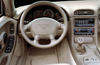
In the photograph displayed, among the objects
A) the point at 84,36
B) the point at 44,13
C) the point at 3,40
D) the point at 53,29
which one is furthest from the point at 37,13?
the point at 84,36

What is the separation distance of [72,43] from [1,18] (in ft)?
2.82

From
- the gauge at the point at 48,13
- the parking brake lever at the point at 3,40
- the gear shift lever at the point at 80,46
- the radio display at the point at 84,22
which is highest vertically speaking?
the gauge at the point at 48,13

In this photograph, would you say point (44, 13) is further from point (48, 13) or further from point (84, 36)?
point (84, 36)

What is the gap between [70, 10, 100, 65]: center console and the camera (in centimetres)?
173

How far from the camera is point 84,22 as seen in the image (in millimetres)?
1757

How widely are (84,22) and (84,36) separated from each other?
165mm

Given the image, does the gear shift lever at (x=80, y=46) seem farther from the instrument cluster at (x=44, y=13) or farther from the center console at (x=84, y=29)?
the instrument cluster at (x=44, y=13)

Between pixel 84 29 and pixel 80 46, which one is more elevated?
pixel 84 29

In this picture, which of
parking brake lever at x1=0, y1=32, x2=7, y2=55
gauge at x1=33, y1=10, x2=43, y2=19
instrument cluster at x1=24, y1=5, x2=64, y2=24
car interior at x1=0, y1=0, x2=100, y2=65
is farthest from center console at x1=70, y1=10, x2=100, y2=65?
parking brake lever at x1=0, y1=32, x2=7, y2=55

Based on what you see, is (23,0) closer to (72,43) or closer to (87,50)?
(72,43)

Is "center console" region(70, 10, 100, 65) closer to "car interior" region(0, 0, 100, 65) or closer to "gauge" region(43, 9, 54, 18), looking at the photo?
"car interior" region(0, 0, 100, 65)

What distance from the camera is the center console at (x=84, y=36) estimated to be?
1.73 m

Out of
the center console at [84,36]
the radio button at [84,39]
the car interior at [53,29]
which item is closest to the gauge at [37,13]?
the car interior at [53,29]

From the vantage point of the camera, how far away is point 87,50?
177 cm
